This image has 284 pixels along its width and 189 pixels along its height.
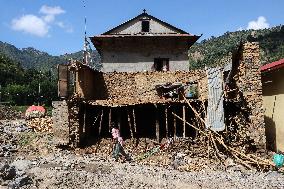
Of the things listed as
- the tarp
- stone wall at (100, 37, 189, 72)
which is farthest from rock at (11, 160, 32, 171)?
the tarp

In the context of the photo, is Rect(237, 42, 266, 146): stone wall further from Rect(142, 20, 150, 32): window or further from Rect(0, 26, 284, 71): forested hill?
Rect(142, 20, 150, 32): window

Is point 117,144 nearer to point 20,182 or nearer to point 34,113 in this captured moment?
point 20,182

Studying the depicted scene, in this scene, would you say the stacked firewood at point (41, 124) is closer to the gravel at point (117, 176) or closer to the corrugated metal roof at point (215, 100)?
the gravel at point (117, 176)

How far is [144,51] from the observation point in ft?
90.4

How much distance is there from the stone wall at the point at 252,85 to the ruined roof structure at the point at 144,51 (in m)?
9.26

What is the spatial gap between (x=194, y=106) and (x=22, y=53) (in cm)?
19178

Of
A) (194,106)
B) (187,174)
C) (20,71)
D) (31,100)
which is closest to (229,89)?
(194,106)

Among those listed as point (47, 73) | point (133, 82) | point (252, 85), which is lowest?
point (252, 85)

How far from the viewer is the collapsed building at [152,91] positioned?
720 inches

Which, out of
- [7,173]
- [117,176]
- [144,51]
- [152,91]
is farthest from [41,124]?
[117,176]

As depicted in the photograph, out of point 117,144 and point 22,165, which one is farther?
point 117,144

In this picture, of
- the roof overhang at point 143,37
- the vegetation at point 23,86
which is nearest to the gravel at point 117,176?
the roof overhang at point 143,37

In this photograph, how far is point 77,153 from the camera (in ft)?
59.7

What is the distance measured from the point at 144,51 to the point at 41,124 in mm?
9274
